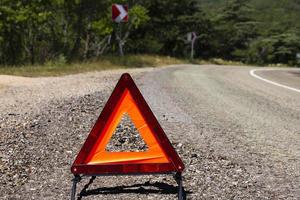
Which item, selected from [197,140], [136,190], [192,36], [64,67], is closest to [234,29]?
[192,36]

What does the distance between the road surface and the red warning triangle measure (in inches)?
12.7

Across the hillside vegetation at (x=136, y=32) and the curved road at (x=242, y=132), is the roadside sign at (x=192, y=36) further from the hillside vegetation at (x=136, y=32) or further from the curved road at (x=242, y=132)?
the curved road at (x=242, y=132)

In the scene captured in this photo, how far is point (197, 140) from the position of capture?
6020mm

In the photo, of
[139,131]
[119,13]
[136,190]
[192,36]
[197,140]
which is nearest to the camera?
[139,131]

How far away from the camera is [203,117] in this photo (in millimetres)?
7855

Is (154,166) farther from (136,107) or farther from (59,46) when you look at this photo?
(59,46)

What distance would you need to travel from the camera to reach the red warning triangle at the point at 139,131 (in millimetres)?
3781

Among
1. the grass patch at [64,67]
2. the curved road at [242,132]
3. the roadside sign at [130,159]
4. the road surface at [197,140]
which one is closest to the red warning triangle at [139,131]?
the roadside sign at [130,159]

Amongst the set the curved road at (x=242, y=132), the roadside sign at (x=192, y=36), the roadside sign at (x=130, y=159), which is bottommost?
the roadside sign at (x=192, y=36)

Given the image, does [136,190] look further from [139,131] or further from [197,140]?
[197,140]

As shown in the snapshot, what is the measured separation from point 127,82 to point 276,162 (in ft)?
7.09

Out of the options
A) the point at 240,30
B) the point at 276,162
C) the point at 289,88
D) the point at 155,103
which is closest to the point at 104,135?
the point at 276,162

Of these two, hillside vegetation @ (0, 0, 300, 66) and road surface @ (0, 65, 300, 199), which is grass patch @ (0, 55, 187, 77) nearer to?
hillside vegetation @ (0, 0, 300, 66)

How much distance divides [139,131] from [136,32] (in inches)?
1525
